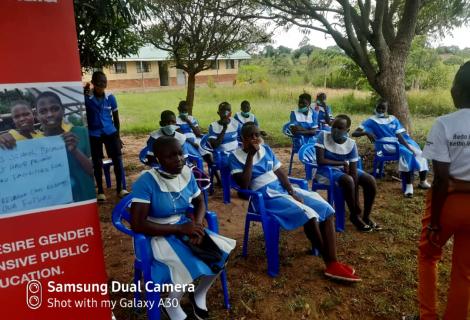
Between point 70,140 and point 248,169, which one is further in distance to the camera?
point 248,169

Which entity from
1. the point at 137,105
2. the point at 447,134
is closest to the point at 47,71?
the point at 447,134

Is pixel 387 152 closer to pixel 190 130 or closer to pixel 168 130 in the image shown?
pixel 190 130

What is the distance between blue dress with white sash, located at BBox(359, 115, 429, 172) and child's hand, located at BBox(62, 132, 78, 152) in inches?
172

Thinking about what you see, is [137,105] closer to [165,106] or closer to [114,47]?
[165,106]

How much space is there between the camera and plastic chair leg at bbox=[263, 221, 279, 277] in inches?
123

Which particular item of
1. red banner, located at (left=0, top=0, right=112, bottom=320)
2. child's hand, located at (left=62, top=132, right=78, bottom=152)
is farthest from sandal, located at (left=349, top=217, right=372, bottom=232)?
child's hand, located at (left=62, top=132, right=78, bottom=152)

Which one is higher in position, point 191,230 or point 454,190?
point 454,190

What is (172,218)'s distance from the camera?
2549mm

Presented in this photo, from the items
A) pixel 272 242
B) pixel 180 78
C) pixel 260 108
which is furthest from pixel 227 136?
pixel 180 78

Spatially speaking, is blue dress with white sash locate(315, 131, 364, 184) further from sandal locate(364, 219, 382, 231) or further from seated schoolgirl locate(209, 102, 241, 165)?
seated schoolgirl locate(209, 102, 241, 165)

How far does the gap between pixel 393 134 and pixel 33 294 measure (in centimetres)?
497

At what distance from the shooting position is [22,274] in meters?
2.03

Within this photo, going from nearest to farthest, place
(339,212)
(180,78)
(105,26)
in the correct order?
(339,212)
(105,26)
(180,78)

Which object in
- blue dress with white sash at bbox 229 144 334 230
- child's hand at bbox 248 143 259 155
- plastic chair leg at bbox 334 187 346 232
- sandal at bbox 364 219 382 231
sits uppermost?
child's hand at bbox 248 143 259 155
